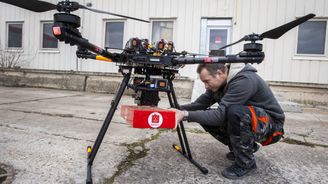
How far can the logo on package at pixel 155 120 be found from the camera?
5.08ft

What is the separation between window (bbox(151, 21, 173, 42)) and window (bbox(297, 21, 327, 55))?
3.96 meters

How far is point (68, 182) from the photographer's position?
1.88 meters

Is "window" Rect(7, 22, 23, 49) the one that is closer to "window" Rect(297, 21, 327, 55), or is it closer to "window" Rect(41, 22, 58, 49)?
"window" Rect(41, 22, 58, 49)

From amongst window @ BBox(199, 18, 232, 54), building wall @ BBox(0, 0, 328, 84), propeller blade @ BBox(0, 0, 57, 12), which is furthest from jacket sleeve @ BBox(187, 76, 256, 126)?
window @ BBox(199, 18, 232, 54)

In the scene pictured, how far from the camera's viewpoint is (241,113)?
1.96 m

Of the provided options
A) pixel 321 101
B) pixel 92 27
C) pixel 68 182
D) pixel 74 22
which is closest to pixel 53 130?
pixel 68 182

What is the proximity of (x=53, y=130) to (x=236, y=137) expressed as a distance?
2461 mm

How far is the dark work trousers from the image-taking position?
196 centimetres

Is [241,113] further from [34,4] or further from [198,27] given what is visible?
[198,27]

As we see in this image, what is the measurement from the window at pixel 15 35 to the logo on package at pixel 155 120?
1030 centimetres

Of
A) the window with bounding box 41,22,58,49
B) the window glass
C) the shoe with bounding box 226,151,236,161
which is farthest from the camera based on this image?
the window with bounding box 41,22,58,49

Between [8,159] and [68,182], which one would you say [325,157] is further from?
[8,159]

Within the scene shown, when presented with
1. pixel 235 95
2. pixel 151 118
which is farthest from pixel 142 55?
pixel 235 95

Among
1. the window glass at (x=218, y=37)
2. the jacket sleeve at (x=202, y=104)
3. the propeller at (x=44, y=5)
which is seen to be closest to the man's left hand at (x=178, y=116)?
the jacket sleeve at (x=202, y=104)
